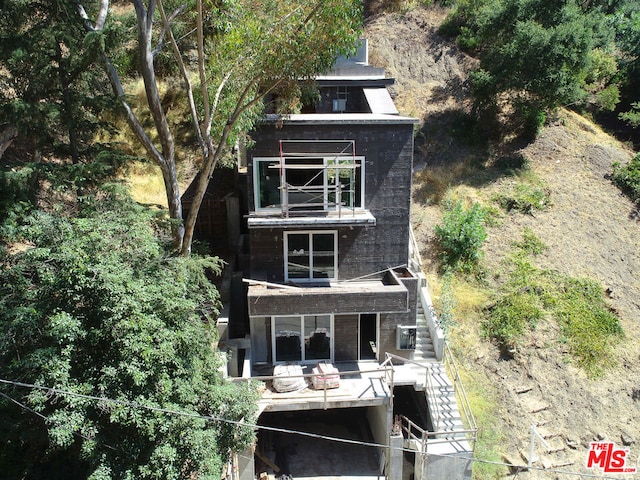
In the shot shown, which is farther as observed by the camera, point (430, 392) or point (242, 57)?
point (430, 392)

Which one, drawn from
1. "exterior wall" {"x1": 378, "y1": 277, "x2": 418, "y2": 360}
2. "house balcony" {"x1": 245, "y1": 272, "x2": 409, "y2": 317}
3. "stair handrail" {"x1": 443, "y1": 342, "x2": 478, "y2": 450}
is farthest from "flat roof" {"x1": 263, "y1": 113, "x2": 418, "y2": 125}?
"stair handrail" {"x1": 443, "y1": 342, "x2": 478, "y2": 450}

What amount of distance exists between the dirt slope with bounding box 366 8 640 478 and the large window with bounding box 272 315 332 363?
5.49 meters

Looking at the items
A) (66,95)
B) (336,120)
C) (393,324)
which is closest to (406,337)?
(393,324)

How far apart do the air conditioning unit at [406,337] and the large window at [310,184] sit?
164 inches

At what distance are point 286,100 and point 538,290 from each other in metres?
12.6

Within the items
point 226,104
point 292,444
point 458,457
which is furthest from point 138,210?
point 458,457

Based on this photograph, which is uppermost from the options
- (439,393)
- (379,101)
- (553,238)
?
(379,101)

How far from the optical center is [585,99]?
29.1 m

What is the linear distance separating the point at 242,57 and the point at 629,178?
20.7 m

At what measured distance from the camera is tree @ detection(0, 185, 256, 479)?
9.05 meters

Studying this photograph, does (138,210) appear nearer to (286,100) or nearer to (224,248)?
(286,100)

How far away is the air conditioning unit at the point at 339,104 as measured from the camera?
62.4ft

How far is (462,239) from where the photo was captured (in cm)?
2080

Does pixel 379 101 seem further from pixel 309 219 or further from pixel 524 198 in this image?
pixel 524 198
